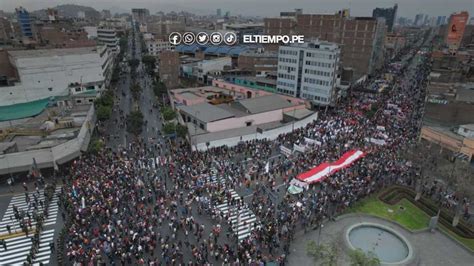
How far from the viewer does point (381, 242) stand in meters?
23.8

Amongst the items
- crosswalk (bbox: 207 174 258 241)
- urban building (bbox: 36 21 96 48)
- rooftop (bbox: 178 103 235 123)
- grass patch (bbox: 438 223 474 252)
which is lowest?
grass patch (bbox: 438 223 474 252)

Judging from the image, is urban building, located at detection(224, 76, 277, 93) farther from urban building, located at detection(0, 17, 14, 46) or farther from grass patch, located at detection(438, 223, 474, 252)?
urban building, located at detection(0, 17, 14, 46)

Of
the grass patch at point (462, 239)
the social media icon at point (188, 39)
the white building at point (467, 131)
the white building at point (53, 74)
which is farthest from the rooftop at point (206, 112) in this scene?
the social media icon at point (188, 39)

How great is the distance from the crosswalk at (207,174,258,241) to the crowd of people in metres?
0.46

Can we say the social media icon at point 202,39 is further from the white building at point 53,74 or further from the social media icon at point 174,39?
the white building at point 53,74

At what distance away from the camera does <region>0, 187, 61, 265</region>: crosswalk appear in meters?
21.2

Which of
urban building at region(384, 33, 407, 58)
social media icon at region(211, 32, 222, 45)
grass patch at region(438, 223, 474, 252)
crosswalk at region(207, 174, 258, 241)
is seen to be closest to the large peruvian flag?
crosswalk at region(207, 174, 258, 241)

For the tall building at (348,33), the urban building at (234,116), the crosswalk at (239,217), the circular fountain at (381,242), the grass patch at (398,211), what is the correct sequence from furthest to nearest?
the tall building at (348,33) → the urban building at (234,116) → the grass patch at (398,211) → the crosswalk at (239,217) → the circular fountain at (381,242)

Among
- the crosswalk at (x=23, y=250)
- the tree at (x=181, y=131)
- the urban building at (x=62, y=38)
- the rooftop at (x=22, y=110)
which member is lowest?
the crosswalk at (x=23, y=250)

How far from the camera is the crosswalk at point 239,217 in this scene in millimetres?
24281

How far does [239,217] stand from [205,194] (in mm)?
4751

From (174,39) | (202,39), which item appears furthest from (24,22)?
(202,39)

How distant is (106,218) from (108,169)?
317 inches

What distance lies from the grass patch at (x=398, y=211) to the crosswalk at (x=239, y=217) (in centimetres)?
881
